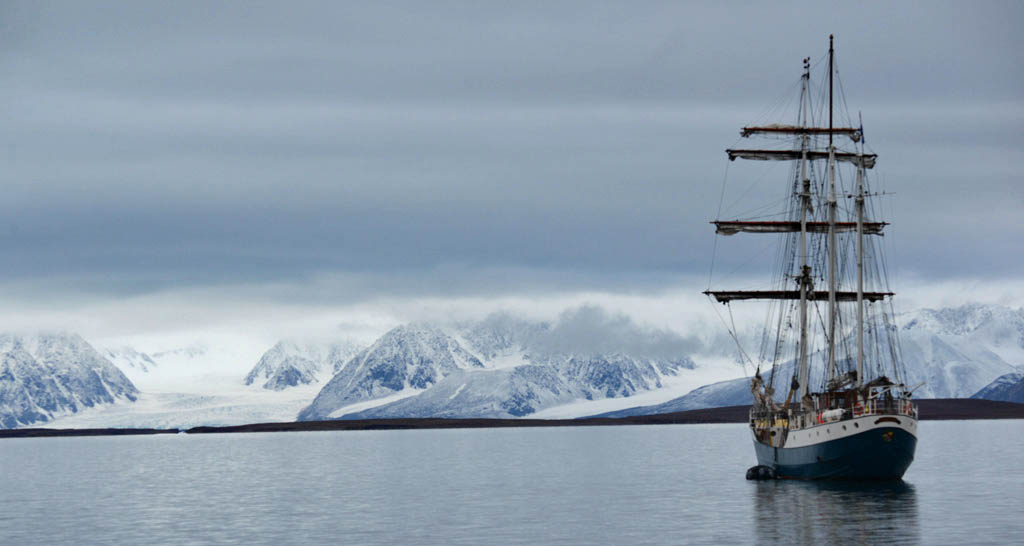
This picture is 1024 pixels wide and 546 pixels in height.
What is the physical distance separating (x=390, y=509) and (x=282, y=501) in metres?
14.3

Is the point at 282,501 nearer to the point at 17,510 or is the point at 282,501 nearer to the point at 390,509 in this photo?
the point at 390,509

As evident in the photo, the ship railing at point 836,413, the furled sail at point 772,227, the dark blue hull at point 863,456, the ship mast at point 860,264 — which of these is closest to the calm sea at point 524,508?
the dark blue hull at point 863,456

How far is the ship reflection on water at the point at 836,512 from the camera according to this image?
247 ft

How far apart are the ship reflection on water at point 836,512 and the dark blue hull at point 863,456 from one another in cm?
92

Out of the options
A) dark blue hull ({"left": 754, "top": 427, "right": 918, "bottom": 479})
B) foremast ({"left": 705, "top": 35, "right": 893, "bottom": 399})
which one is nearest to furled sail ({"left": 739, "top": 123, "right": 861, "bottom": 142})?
foremast ({"left": 705, "top": 35, "right": 893, "bottom": 399})

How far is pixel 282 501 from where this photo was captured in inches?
4405

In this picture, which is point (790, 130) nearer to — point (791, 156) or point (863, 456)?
point (791, 156)

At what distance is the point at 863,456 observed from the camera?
364ft

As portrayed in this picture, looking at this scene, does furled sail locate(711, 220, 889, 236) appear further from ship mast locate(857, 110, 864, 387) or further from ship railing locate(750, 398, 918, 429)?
ship railing locate(750, 398, 918, 429)

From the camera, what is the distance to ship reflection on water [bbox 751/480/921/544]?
75.2m

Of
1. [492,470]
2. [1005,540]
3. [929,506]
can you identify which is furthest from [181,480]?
[1005,540]

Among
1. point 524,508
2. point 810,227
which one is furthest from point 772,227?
point 524,508

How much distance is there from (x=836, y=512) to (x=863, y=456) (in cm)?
2305

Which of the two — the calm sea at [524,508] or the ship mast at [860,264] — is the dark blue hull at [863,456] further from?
the ship mast at [860,264]
